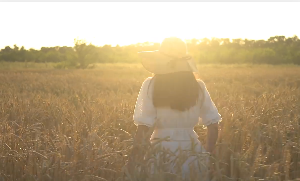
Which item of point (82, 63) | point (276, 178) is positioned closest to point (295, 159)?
point (276, 178)

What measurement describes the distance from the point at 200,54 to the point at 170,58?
67835 millimetres

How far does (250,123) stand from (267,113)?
3.87 feet

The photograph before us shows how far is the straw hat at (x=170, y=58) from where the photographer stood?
8.86ft

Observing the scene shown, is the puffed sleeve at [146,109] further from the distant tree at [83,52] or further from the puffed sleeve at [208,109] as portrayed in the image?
the distant tree at [83,52]

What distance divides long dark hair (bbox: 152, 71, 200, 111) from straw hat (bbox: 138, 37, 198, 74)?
0.15 feet

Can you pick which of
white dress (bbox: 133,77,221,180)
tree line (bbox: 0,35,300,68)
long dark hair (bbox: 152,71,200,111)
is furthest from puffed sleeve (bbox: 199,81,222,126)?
tree line (bbox: 0,35,300,68)

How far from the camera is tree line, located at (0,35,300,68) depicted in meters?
42.7

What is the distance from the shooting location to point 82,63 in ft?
137

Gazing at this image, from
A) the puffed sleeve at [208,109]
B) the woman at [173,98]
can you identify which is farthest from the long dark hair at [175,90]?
the puffed sleeve at [208,109]

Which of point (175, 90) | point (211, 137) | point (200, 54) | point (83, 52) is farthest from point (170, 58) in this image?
point (200, 54)

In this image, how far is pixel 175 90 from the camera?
270cm

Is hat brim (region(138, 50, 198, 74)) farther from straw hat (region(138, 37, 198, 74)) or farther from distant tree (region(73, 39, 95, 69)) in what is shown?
distant tree (region(73, 39, 95, 69))

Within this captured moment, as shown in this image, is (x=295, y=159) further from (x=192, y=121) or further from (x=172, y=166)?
(x=172, y=166)

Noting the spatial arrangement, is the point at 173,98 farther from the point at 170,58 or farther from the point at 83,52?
the point at 83,52
